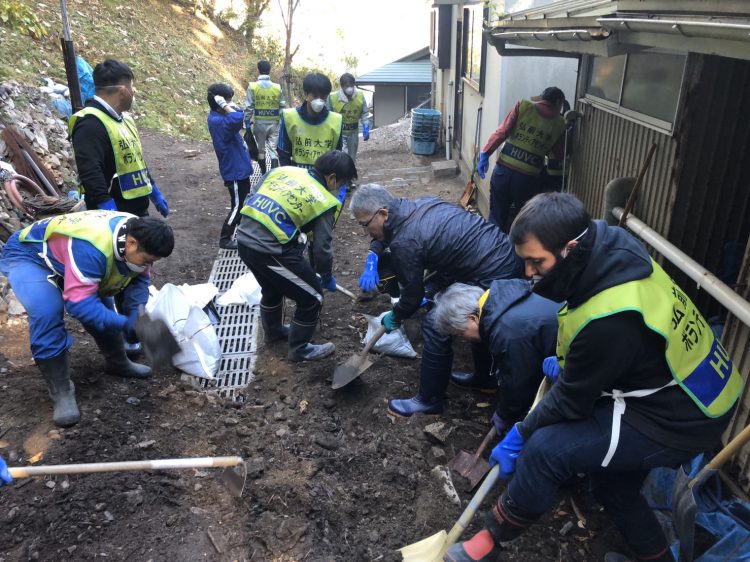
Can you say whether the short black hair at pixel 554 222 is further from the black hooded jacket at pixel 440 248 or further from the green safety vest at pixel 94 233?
the green safety vest at pixel 94 233

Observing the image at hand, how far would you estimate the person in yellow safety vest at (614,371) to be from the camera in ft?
5.99

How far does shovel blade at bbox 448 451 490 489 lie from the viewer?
117 inches

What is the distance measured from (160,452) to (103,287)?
108cm

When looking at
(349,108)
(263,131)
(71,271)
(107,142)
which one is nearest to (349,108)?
(349,108)

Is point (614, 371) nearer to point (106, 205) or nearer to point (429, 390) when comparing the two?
point (429, 390)

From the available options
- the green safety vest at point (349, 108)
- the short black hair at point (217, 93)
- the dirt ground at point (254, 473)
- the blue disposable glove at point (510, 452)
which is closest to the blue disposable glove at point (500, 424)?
the dirt ground at point (254, 473)

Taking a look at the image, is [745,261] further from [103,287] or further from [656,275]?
[103,287]

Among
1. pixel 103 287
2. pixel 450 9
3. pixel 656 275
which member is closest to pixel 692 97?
pixel 656 275

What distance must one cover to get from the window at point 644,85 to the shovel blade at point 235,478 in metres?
3.12

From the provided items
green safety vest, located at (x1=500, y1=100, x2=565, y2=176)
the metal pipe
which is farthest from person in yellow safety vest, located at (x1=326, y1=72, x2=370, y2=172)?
the metal pipe

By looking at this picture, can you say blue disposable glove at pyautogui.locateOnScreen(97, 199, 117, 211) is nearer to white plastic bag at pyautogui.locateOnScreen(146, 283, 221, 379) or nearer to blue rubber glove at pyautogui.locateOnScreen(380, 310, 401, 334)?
white plastic bag at pyautogui.locateOnScreen(146, 283, 221, 379)

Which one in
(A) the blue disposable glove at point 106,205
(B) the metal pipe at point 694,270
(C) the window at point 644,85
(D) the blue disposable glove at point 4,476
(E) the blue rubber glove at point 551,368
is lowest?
(D) the blue disposable glove at point 4,476

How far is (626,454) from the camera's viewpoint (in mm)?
2006

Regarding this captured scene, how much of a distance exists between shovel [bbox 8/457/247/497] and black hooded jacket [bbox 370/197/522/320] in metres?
1.43
